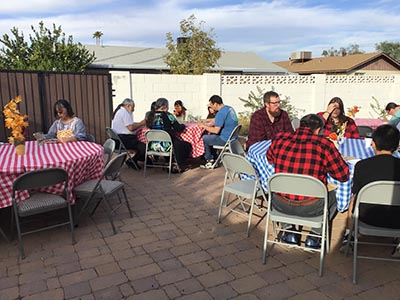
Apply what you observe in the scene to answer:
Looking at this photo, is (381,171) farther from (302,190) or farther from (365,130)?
(365,130)

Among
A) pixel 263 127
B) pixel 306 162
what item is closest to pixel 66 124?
pixel 263 127

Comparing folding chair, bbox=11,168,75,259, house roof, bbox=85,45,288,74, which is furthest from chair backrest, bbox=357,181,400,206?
house roof, bbox=85,45,288,74

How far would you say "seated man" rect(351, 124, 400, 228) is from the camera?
246cm

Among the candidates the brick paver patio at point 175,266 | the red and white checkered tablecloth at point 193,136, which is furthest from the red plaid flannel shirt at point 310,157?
the red and white checkered tablecloth at point 193,136

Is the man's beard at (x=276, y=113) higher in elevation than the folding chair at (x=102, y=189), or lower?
higher

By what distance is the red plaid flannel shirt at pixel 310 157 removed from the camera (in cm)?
260

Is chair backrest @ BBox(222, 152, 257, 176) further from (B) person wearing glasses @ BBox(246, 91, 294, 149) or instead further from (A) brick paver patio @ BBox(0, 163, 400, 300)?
(B) person wearing glasses @ BBox(246, 91, 294, 149)

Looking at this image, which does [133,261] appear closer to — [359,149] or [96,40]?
[359,149]

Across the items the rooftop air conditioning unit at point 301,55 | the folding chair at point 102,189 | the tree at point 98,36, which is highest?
the tree at point 98,36

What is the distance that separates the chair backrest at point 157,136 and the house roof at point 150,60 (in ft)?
30.0

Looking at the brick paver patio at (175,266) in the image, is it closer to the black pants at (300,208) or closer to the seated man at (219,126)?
the black pants at (300,208)

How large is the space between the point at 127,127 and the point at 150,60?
10940mm

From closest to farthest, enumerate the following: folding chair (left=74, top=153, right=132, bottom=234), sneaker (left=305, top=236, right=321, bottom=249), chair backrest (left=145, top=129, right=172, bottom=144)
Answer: sneaker (left=305, top=236, right=321, bottom=249) < folding chair (left=74, top=153, right=132, bottom=234) < chair backrest (left=145, top=129, right=172, bottom=144)

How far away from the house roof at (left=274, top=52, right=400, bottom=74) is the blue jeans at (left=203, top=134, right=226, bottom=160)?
18.5 meters
